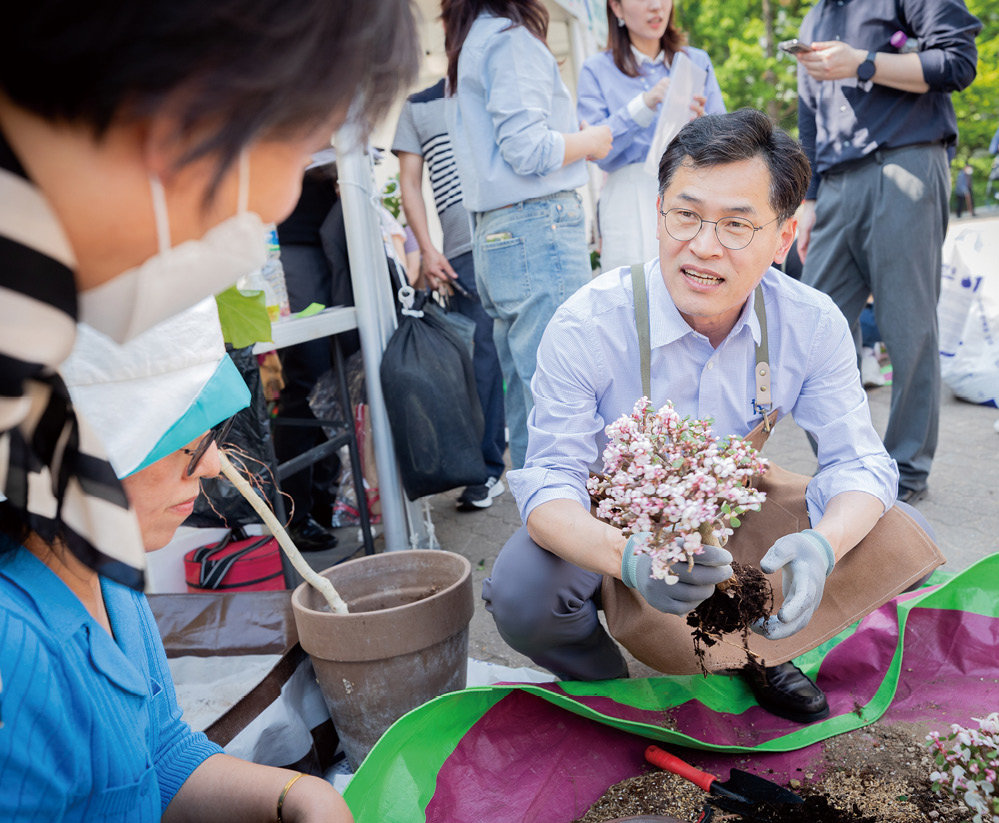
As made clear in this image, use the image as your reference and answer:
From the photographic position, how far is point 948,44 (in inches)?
131

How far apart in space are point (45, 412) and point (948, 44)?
3808 millimetres

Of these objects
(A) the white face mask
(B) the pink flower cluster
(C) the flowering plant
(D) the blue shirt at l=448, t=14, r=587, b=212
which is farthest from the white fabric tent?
(A) the white face mask

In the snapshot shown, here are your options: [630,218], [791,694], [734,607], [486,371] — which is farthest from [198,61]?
[486,371]

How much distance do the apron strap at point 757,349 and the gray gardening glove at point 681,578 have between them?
56cm

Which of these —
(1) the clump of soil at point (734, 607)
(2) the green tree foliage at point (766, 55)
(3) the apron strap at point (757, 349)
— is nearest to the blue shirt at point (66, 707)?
(1) the clump of soil at point (734, 607)

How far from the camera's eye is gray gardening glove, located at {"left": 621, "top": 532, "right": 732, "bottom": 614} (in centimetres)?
161

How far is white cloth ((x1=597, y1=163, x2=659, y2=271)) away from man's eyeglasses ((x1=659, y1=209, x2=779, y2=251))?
130 centimetres

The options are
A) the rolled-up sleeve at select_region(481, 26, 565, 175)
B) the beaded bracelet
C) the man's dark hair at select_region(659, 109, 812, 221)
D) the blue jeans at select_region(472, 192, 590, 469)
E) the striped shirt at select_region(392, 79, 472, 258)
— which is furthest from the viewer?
the striped shirt at select_region(392, 79, 472, 258)

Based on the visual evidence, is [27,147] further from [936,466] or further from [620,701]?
[936,466]

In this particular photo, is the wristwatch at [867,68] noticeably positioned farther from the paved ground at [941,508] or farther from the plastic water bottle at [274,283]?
the plastic water bottle at [274,283]

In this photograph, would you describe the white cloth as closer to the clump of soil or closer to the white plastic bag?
the clump of soil

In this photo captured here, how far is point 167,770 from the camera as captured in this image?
1.33 meters

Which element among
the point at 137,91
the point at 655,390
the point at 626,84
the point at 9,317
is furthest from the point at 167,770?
the point at 626,84

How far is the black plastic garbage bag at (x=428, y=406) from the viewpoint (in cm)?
314
